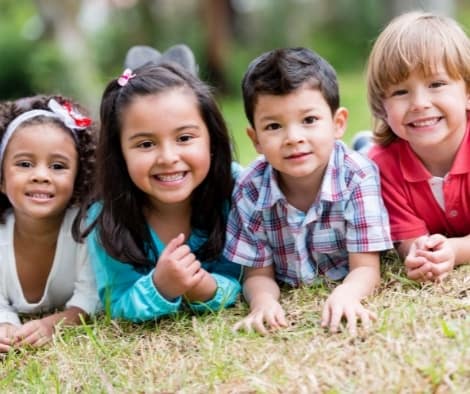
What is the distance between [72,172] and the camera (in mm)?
2924

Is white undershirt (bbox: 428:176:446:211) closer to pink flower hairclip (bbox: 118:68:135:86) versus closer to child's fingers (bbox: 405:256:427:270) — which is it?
child's fingers (bbox: 405:256:427:270)

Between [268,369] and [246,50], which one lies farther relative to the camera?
[246,50]

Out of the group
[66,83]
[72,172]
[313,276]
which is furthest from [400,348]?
[66,83]

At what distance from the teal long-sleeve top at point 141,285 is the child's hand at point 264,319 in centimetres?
22

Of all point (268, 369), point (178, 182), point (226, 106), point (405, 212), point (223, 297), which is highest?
point (226, 106)

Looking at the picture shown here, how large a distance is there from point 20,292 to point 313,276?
118cm

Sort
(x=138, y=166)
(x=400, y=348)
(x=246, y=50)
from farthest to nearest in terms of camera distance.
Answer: (x=246, y=50) < (x=138, y=166) < (x=400, y=348)

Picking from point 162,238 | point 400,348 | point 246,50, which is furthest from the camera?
point 246,50

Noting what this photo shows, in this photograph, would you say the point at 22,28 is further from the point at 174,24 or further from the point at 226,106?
the point at 226,106

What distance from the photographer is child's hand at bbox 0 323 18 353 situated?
2626 mm

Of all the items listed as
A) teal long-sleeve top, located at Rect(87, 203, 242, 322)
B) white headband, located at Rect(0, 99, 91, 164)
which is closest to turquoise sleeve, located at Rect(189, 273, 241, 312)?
teal long-sleeve top, located at Rect(87, 203, 242, 322)

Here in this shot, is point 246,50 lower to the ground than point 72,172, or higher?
higher

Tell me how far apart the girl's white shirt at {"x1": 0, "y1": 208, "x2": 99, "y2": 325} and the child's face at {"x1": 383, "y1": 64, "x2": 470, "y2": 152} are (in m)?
1.31

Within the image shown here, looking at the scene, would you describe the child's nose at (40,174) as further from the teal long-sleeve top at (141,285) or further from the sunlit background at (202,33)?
the sunlit background at (202,33)
